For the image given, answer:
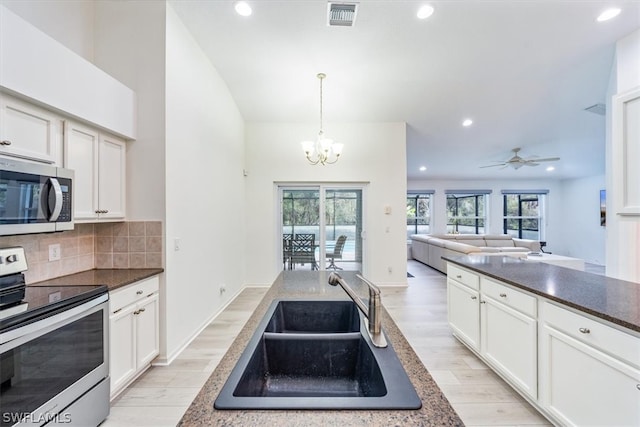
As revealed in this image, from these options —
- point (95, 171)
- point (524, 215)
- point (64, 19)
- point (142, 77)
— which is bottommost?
point (524, 215)

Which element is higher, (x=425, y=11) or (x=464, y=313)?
(x=425, y=11)

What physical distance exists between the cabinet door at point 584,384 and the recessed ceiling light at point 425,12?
275 cm

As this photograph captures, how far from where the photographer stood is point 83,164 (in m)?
2.06

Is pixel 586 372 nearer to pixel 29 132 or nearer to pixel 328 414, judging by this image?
pixel 328 414

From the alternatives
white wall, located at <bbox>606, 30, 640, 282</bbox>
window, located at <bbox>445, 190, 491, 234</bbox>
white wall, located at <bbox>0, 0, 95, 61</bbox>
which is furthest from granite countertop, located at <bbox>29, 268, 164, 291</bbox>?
window, located at <bbox>445, 190, 491, 234</bbox>

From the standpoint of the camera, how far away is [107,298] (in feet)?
5.95

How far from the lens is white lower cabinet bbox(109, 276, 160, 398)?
1.94m

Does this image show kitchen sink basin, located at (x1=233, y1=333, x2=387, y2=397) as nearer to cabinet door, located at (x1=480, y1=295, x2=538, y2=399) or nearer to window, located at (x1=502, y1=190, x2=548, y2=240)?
cabinet door, located at (x1=480, y1=295, x2=538, y2=399)

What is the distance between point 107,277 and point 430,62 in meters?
4.03

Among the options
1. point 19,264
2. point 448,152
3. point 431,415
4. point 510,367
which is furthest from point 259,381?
→ point 448,152

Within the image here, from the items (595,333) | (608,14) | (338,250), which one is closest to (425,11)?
(608,14)

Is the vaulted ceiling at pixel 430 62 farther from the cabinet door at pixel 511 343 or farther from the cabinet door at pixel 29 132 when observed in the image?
the cabinet door at pixel 511 343

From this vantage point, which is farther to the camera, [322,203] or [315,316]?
[322,203]

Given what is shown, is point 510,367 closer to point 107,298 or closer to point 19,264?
point 107,298
